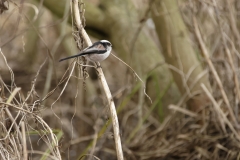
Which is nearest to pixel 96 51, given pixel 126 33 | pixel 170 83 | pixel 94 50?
pixel 94 50

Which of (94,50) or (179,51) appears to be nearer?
(94,50)

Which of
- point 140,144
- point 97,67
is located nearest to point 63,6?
point 140,144

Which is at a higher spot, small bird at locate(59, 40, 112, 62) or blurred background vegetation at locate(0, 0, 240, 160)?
small bird at locate(59, 40, 112, 62)

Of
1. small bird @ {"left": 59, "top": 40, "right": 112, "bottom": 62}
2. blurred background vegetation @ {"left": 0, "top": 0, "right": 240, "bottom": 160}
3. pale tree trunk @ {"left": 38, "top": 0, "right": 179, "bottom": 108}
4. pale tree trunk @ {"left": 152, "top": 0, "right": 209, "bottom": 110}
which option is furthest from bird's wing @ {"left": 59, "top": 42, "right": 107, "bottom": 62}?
pale tree trunk @ {"left": 38, "top": 0, "right": 179, "bottom": 108}

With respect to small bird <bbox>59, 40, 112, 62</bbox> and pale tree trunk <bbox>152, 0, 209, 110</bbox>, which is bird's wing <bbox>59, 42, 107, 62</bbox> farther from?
pale tree trunk <bbox>152, 0, 209, 110</bbox>

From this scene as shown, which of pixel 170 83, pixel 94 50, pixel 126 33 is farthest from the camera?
pixel 126 33

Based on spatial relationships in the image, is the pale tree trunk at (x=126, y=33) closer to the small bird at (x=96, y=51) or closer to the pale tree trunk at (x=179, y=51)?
the pale tree trunk at (x=179, y=51)

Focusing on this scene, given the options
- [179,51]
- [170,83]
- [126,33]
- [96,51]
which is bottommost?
[170,83]

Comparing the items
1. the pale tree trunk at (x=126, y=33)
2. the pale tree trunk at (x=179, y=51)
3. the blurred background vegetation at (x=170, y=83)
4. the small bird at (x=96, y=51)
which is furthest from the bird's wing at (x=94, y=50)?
the pale tree trunk at (x=126, y=33)

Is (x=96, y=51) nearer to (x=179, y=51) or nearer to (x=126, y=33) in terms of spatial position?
(x=179, y=51)

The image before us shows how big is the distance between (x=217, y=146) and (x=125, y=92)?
101 centimetres

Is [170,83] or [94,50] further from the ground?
[94,50]

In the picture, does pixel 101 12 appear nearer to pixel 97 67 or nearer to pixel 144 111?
pixel 144 111

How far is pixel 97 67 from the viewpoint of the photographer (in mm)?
2164
